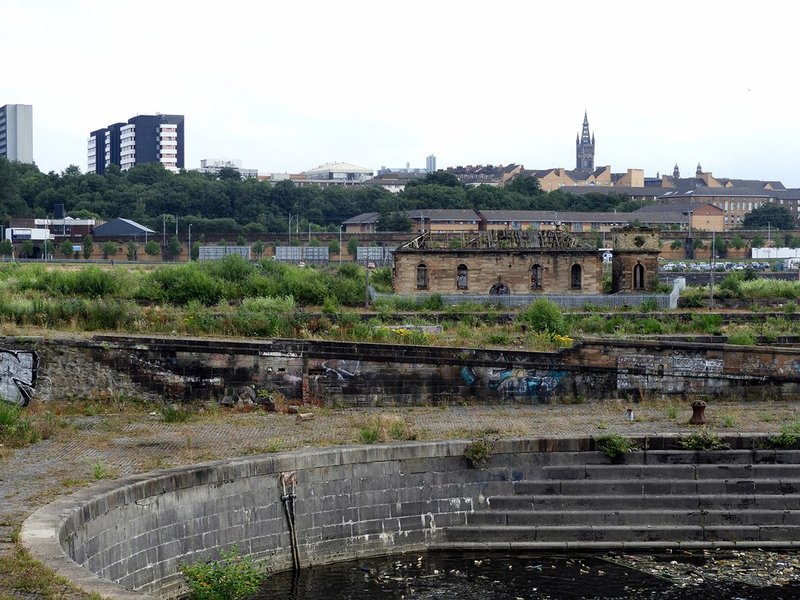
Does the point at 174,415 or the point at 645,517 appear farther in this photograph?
the point at 174,415

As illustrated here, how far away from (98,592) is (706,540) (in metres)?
11.0

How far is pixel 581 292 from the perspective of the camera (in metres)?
48.9

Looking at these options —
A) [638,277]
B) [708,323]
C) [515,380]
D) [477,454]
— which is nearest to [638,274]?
[638,277]

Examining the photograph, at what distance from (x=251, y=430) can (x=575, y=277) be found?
Result: 28405mm

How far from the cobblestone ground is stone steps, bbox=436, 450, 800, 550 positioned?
3.43 feet

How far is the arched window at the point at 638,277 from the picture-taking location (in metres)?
48.3

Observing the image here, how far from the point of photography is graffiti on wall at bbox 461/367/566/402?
1042 inches

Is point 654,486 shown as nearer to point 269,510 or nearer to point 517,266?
point 269,510

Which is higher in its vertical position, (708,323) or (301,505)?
(708,323)

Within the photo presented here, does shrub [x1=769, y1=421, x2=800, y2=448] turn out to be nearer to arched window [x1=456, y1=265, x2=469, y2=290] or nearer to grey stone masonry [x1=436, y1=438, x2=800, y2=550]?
grey stone masonry [x1=436, y1=438, x2=800, y2=550]

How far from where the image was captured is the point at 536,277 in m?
49.1

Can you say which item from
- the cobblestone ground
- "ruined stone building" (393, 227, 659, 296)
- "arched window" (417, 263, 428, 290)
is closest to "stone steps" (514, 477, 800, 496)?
the cobblestone ground

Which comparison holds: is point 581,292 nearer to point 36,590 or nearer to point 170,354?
point 170,354

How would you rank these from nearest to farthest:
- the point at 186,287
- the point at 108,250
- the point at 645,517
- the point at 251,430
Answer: the point at 645,517, the point at 251,430, the point at 186,287, the point at 108,250
